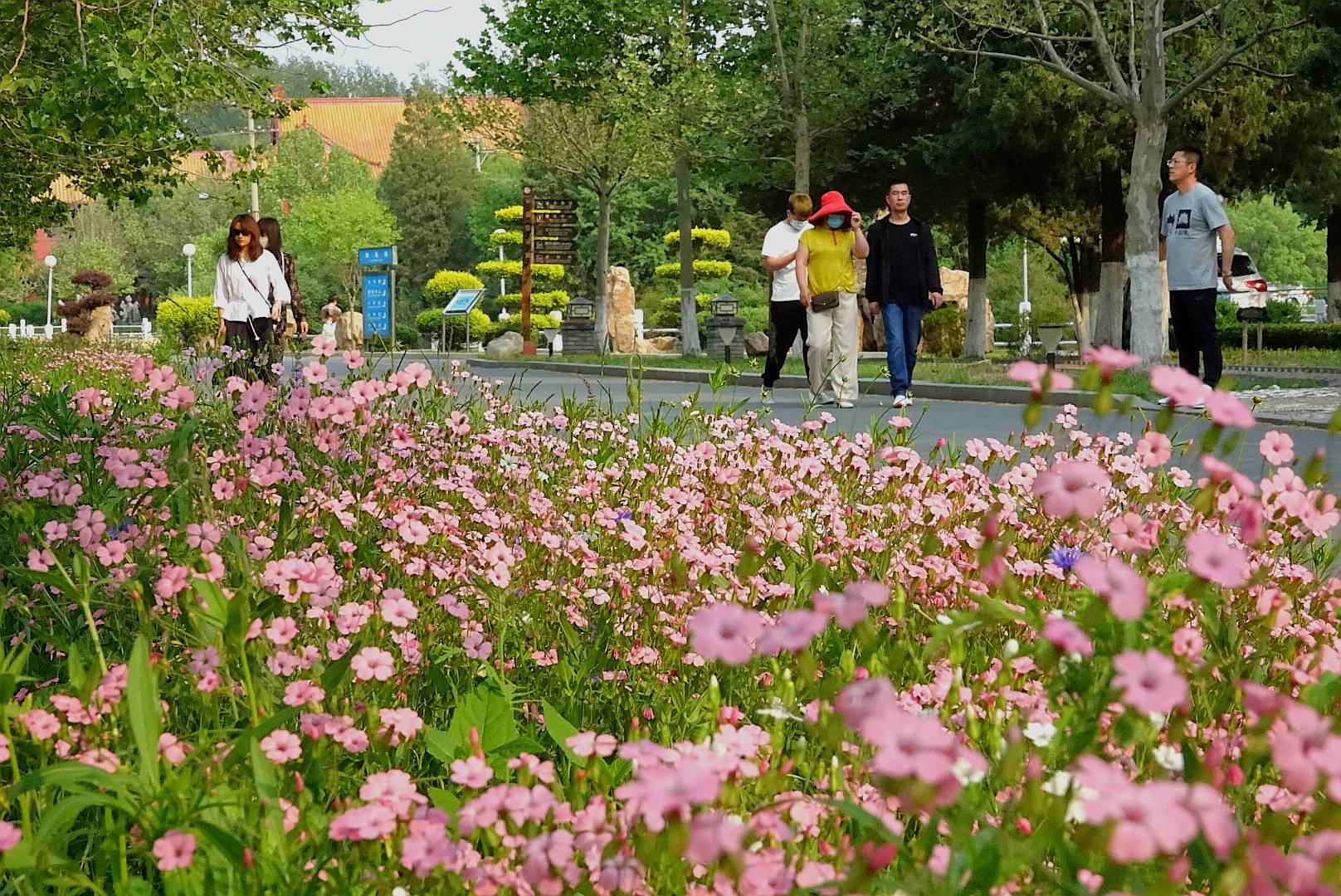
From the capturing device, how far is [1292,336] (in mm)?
32219

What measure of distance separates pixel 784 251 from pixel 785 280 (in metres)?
0.70

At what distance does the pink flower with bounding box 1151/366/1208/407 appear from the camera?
4.31 feet

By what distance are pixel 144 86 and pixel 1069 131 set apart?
2411cm

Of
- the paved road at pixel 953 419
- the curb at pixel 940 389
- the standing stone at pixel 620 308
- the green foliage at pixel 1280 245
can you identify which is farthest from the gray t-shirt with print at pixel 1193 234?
the green foliage at pixel 1280 245

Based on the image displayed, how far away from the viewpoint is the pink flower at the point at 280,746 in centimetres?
207

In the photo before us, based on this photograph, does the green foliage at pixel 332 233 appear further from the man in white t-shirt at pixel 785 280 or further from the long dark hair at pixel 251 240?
the long dark hair at pixel 251 240

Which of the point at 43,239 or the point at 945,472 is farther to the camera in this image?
the point at 43,239

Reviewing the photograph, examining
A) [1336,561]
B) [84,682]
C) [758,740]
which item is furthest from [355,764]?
[1336,561]

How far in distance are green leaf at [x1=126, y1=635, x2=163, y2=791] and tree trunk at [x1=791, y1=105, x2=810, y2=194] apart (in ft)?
97.0

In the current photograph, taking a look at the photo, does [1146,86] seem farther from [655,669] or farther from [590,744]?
[590,744]

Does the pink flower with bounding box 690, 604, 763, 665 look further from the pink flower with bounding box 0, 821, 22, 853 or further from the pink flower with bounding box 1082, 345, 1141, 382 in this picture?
the pink flower with bounding box 0, 821, 22, 853

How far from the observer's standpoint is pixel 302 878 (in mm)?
1898

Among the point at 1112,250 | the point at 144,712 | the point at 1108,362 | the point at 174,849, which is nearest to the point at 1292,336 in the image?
the point at 1112,250

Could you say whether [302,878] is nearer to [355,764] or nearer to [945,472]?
[355,764]
